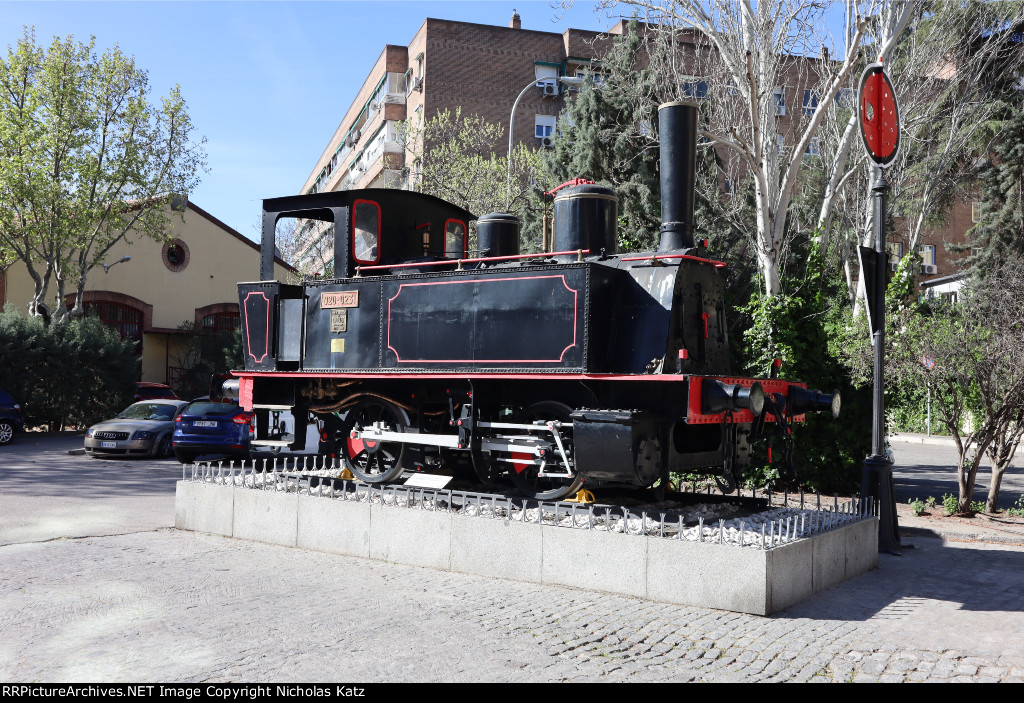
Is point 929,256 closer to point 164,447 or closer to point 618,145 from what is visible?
point 618,145

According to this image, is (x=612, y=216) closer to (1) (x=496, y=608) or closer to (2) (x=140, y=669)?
(1) (x=496, y=608)

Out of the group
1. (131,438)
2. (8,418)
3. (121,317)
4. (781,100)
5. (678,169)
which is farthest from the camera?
(121,317)

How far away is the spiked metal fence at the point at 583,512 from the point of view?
21.5ft

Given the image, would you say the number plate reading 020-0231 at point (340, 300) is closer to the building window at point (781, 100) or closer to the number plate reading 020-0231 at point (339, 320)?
the number plate reading 020-0231 at point (339, 320)

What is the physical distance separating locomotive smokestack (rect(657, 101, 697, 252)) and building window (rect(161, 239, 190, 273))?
2839cm

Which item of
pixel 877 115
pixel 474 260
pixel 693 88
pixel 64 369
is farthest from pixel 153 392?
pixel 877 115

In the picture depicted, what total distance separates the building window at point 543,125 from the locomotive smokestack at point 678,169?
1250 inches

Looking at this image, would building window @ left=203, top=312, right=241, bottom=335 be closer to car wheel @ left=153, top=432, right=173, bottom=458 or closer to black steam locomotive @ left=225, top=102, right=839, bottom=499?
car wheel @ left=153, top=432, right=173, bottom=458

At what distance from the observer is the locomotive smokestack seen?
7547 millimetres

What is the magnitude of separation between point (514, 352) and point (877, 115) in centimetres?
457

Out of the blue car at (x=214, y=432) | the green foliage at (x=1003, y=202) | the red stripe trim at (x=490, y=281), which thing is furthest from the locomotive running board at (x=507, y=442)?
the green foliage at (x=1003, y=202)

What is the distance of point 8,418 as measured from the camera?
20.5 metres
